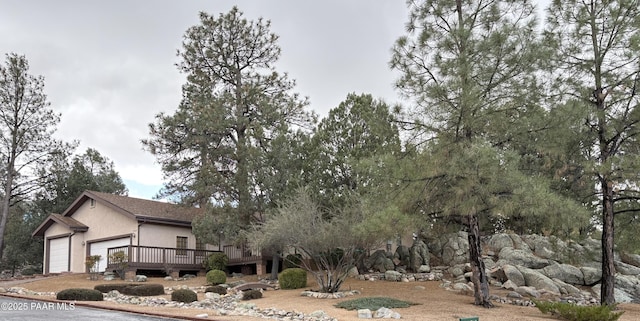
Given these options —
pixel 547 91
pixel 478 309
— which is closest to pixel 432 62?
pixel 547 91

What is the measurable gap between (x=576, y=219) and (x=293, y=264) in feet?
44.0

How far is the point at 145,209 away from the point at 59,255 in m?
6.93

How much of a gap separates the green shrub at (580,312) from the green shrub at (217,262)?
664 inches

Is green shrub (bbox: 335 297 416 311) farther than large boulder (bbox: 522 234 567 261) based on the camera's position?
No

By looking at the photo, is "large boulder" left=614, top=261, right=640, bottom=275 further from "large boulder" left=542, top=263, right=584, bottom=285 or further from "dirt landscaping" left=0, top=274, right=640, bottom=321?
"dirt landscaping" left=0, top=274, right=640, bottom=321

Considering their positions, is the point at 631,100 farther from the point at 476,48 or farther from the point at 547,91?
the point at 476,48

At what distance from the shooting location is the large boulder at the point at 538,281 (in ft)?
64.0

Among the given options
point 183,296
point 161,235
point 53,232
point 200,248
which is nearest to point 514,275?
point 183,296

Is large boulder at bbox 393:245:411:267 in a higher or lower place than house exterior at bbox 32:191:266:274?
lower

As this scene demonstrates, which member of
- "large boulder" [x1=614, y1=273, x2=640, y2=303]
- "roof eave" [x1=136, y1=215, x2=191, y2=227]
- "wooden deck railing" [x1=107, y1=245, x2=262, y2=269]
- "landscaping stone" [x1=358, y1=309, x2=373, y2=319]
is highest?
"roof eave" [x1=136, y1=215, x2=191, y2=227]

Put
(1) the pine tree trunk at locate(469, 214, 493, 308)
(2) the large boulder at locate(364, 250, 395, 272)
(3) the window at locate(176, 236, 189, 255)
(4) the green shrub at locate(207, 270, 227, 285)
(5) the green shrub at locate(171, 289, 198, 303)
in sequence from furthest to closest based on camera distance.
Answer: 1. (3) the window at locate(176, 236, 189, 255)
2. (2) the large boulder at locate(364, 250, 395, 272)
3. (4) the green shrub at locate(207, 270, 227, 285)
4. (5) the green shrub at locate(171, 289, 198, 303)
5. (1) the pine tree trunk at locate(469, 214, 493, 308)

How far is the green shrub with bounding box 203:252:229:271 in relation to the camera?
26.5 metres

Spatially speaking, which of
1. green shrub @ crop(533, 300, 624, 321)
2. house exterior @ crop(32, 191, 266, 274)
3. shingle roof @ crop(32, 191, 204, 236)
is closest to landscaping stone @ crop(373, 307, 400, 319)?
green shrub @ crop(533, 300, 624, 321)

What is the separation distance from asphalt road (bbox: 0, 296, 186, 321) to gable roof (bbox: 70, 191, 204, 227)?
11170 mm
